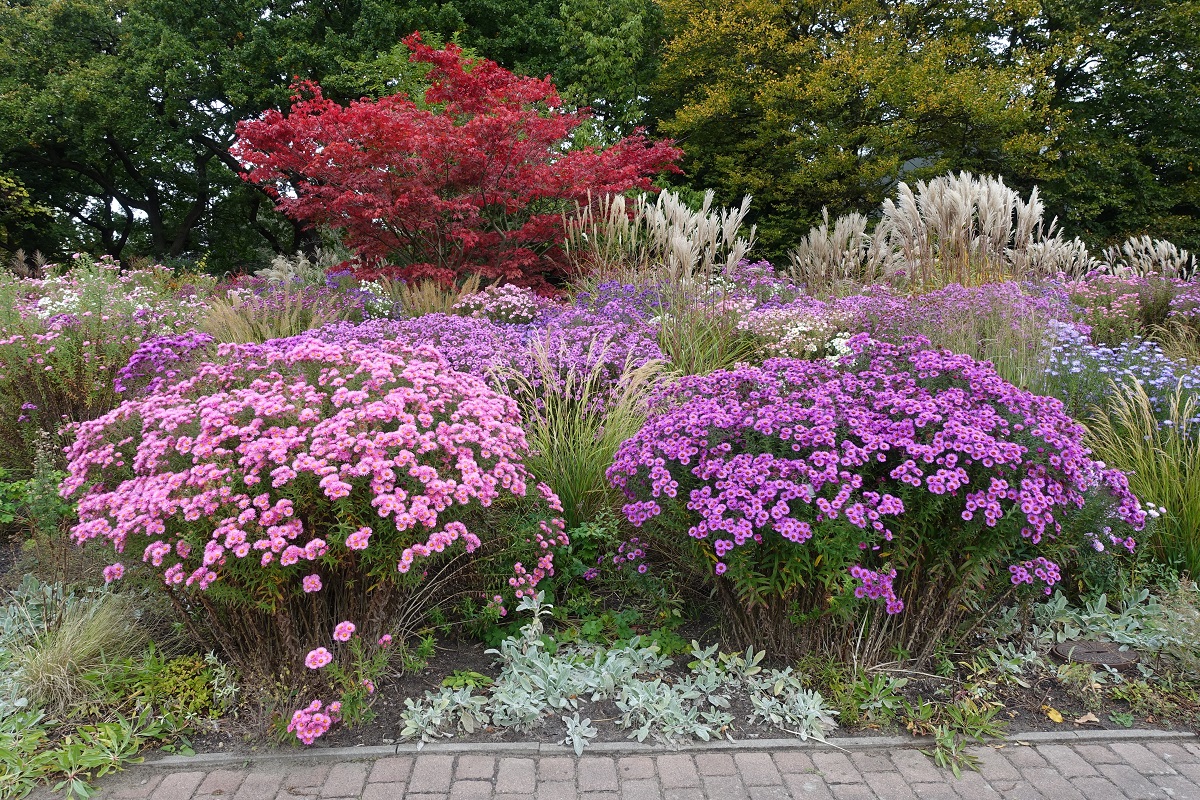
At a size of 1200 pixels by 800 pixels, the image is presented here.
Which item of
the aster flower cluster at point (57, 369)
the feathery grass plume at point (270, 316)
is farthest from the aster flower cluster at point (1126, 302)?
the aster flower cluster at point (57, 369)

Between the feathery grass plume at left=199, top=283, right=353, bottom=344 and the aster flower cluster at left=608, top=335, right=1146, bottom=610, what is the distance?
12.6 ft

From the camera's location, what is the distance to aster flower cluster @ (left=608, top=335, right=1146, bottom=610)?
2.48m

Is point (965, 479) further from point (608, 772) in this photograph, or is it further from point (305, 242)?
point (305, 242)

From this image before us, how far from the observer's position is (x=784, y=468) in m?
2.54

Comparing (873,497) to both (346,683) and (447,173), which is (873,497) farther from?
(447,173)

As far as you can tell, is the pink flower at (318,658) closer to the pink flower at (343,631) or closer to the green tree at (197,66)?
the pink flower at (343,631)

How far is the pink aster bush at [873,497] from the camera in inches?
98.2

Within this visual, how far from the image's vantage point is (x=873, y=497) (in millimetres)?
2506

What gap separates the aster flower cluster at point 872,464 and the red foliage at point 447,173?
4.74 metres

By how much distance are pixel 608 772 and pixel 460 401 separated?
155cm

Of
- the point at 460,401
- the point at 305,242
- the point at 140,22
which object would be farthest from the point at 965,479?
the point at 305,242

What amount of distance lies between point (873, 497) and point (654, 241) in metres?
4.82

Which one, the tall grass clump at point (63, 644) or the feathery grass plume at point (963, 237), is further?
the feathery grass plume at point (963, 237)

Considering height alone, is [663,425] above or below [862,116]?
below
